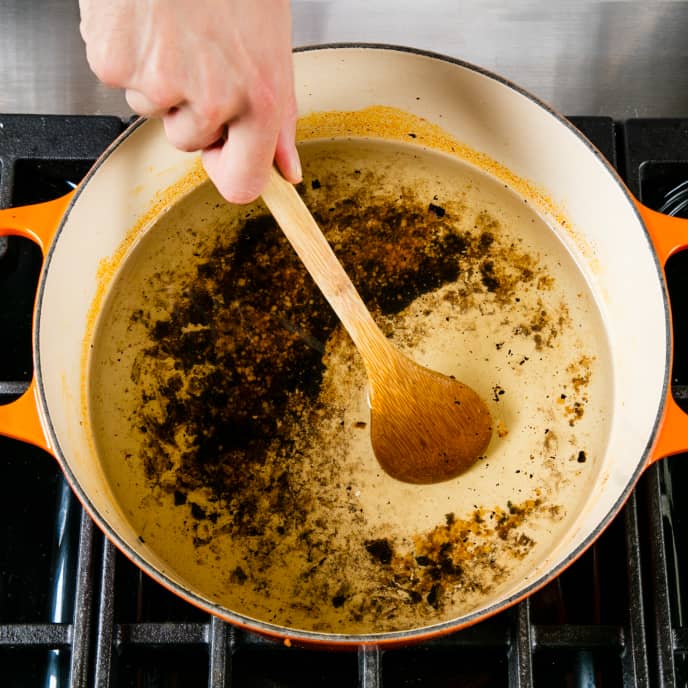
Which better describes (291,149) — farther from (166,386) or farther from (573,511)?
(573,511)

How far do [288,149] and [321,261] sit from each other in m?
0.14

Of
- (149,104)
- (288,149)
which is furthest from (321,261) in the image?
(149,104)

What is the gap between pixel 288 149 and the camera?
0.48 meters

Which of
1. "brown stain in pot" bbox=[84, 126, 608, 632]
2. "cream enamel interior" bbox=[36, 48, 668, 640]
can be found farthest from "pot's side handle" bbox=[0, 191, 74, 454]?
"brown stain in pot" bbox=[84, 126, 608, 632]

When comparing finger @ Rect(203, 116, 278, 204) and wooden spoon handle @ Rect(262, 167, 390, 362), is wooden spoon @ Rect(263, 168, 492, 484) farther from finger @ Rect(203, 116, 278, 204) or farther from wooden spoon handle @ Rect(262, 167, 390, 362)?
finger @ Rect(203, 116, 278, 204)

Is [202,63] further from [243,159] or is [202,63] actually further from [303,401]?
[303,401]

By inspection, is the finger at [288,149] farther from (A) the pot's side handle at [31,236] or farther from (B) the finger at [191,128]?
(A) the pot's side handle at [31,236]

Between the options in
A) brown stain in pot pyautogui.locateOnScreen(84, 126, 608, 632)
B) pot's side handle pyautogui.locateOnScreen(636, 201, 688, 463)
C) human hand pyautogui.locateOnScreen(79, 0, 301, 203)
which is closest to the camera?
human hand pyautogui.locateOnScreen(79, 0, 301, 203)

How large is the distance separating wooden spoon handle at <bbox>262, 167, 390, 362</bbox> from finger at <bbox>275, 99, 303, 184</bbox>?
1.6 inches

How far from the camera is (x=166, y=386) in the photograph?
700 millimetres

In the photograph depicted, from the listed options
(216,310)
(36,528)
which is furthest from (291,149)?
(36,528)

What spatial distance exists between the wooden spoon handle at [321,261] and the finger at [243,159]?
0.12 meters

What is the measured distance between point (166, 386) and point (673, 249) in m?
0.45

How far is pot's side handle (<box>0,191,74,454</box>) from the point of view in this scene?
21.0 inches
